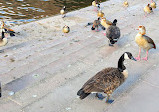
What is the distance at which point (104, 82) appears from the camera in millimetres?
5934

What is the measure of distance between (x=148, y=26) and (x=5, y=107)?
985cm

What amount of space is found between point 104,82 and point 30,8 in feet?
59.1

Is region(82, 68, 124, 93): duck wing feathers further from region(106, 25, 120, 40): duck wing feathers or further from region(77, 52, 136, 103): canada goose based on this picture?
region(106, 25, 120, 40): duck wing feathers

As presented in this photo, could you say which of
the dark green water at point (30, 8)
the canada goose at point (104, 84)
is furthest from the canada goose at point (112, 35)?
the dark green water at point (30, 8)

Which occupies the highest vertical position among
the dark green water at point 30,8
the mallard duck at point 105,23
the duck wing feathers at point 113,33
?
the duck wing feathers at point 113,33

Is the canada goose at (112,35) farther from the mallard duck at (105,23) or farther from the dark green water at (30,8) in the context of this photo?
the dark green water at (30,8)

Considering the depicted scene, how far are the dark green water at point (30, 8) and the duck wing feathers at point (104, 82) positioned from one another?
1381 centimetres

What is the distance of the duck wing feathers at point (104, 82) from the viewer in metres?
5.84

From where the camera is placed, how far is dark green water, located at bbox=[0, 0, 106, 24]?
19469 millimetres

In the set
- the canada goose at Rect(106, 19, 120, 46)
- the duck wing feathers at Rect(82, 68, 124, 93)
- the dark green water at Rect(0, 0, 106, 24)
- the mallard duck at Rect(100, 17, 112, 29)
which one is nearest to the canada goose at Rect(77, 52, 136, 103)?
the duck wing feathers at Rect(82, 68, 124, 93)

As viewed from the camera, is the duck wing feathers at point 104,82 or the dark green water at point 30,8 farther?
the dark green water at point 30,8

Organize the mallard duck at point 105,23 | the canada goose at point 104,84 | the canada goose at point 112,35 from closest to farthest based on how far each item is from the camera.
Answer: the canada goose at point 104,84
the canada goose at point 112,35
the mallard duck at point 105,23

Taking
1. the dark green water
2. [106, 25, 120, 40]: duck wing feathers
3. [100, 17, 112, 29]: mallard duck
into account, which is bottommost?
the dark green water

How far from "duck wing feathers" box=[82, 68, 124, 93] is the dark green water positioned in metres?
13.8
